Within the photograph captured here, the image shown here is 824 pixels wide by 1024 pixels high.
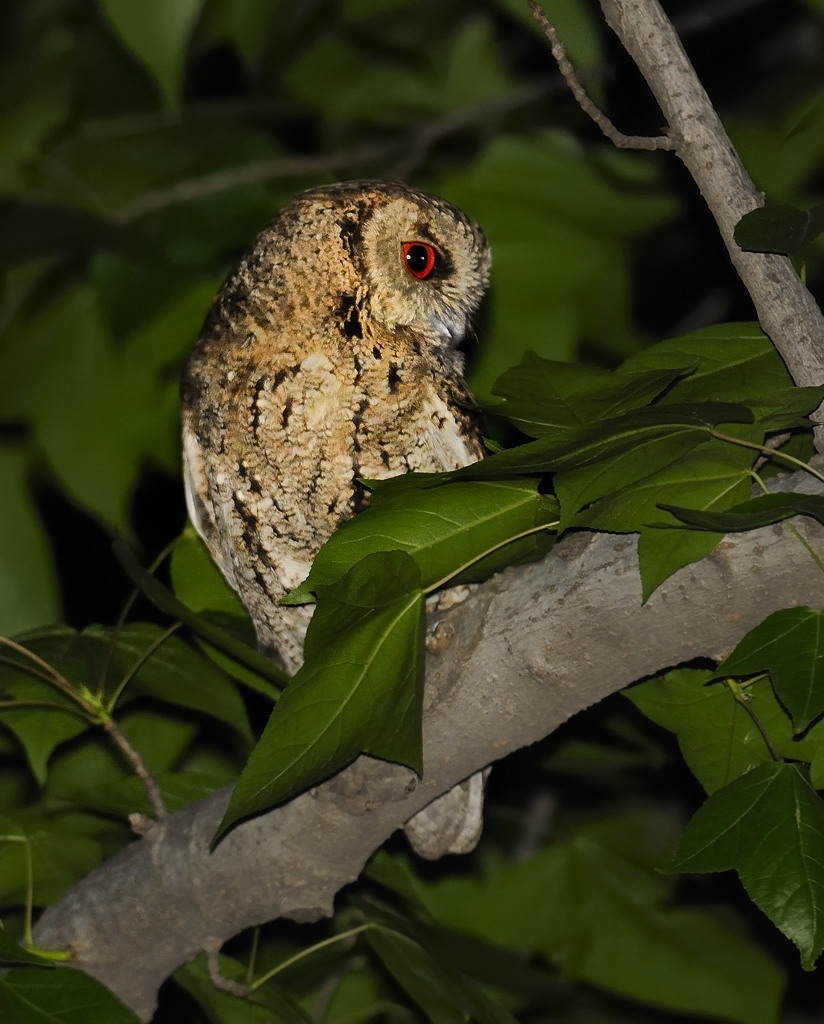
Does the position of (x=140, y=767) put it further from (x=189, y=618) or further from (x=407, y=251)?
(x=407, y=251)

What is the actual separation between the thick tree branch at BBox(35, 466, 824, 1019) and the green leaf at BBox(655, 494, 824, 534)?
0.29 feet

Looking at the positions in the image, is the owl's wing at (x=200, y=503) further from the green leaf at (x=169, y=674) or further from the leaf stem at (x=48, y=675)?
the leaf stem at (x=48, y=675)

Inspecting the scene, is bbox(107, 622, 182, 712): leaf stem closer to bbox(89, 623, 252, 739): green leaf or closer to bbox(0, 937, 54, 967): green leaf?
bbox(89, 623, 252, 739): green leaf

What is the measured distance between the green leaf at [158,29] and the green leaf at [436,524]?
69cm

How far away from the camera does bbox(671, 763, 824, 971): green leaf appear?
87 cm

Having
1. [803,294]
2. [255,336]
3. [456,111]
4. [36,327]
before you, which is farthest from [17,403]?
[803,294]

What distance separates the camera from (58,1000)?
1093 mm

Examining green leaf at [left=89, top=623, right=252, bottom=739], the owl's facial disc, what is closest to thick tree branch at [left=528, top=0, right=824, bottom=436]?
the owl's facial disc

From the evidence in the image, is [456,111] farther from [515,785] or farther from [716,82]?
[515,785]

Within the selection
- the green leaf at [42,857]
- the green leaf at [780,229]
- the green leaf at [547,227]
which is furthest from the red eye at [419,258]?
the green leaf at [42,857]

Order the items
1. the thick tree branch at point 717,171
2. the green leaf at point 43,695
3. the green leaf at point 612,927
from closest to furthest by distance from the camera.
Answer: the thick tree branch at point 717,171 → the green leaf at point 43,695 → the green leaf at point 612,927

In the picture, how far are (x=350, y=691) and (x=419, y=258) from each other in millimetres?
712

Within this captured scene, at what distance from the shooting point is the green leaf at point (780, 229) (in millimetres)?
884

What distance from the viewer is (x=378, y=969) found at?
1779 millimetres
